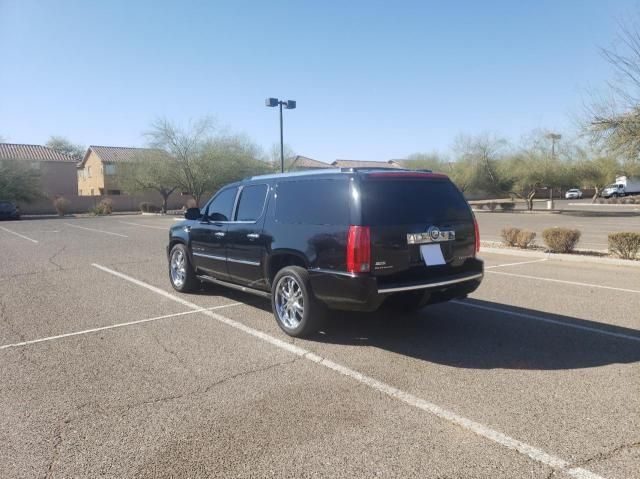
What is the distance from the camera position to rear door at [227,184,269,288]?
6.06 m

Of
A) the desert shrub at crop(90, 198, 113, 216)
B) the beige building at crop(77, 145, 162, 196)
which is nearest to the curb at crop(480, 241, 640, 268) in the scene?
the desert shrub at crop(90, 198, 113, 216)

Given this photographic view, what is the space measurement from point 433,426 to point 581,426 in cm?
99

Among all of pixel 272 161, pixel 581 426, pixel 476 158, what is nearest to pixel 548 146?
pixel 476 158

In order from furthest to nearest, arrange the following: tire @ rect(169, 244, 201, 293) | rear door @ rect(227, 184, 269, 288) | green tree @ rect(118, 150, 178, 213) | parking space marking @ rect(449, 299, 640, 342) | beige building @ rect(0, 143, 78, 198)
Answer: beige building @ rect(0, 143, 78, 198) → green tree @ rect(118, 150, 178, 213) → tire @ rect(169, 244, 201, 293) → rear door @ rect(227, 184, 269, 288) → parking space marking @ rect(449, 299, 640, 342)

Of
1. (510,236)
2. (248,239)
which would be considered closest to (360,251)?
(248,239)

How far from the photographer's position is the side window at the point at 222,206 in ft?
22.7

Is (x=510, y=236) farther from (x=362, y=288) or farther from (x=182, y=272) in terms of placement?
(x=362, y=288)

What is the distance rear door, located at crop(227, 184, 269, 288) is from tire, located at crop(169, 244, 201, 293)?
1.40 metres

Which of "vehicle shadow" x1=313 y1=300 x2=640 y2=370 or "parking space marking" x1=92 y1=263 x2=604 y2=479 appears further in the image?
"vehicle shadow" x1=313 y1=300 x2=640 y2=370

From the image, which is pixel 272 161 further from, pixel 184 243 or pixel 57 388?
pixel 57 388

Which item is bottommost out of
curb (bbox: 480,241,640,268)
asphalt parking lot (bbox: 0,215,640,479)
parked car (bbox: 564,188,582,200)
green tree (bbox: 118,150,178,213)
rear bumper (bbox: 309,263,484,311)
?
asphalt parking lot (bbox: 0,215,640,479)

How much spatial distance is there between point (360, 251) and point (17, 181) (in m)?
48.6

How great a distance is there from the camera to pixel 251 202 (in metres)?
6.46

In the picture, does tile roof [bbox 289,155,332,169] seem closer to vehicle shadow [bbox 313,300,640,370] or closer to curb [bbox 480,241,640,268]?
curb [bbox 480,241,640,268]
